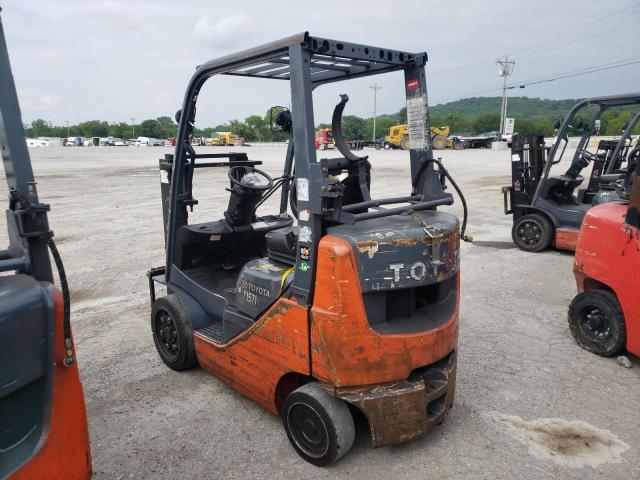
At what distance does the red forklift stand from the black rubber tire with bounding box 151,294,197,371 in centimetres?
348

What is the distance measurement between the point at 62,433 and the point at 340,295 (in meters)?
1.41

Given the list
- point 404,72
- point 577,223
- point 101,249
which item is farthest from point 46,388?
point 577,223

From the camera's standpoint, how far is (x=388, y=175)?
2228 centimetres

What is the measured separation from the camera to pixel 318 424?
288 centimetres

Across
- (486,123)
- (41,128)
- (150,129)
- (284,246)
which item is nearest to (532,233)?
(284,246)

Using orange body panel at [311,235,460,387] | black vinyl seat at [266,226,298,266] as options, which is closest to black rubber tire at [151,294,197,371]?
black vinyl seat at [266,226,298,266]

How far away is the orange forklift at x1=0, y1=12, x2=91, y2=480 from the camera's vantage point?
1793 millimetres

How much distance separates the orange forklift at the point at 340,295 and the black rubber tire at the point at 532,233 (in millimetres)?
5497

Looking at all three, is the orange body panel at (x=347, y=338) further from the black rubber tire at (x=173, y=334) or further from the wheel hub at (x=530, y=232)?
the wheel hub at (x=530, y=232)

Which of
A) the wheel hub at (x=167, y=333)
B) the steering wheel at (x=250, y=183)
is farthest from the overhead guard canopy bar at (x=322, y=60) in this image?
the wheel hub at (x=167, y=333)

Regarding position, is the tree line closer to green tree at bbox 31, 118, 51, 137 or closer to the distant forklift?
green tree at bbox 31, 118, 51, 137

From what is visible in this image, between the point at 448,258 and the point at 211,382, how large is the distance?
7.04ft

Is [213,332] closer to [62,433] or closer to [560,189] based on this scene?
[62,433]

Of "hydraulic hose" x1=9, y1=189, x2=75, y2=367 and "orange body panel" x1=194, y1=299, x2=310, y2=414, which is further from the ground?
"hydraulic hose" x1=9, y1=189, x2=75, y2=367
